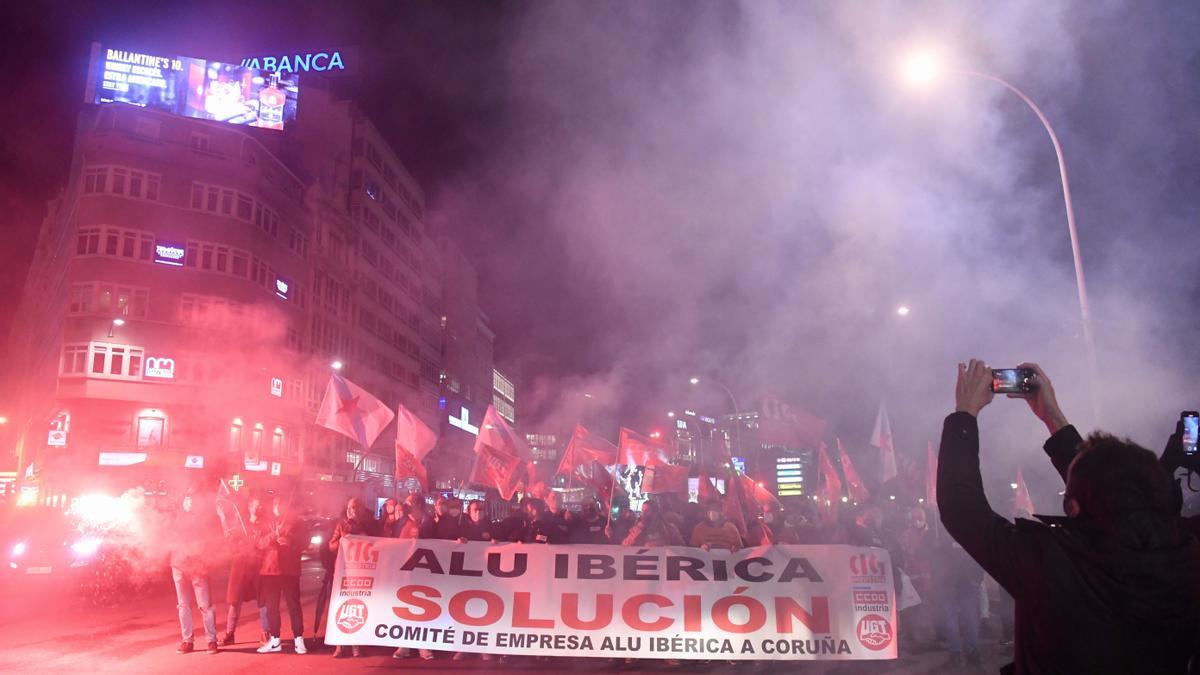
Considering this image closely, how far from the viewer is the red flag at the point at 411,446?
12424 millimetres

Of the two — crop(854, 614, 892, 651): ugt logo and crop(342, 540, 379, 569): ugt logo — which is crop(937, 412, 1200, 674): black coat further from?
crop(342, 540, 379, 569): ugt logo

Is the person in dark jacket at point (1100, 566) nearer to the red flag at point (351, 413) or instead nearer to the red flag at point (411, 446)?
the red flag at point (351, 413)

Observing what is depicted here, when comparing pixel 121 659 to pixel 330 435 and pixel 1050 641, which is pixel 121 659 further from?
pixel 330 435

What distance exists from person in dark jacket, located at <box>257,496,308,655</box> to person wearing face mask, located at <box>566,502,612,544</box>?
3.18 m

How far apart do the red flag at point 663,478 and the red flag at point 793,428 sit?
2.88 metres

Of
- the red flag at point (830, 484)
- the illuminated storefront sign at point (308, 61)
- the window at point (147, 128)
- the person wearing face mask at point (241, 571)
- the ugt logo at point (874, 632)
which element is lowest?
the ugt logo at point (874, 632)

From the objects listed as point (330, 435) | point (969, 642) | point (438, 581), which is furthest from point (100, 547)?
point (330, 435)

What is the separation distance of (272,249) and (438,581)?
35155mm

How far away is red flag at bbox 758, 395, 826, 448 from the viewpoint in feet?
53.7

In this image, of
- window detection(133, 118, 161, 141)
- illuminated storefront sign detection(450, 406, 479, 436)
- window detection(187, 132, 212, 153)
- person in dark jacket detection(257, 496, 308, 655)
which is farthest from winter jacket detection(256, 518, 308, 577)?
illuminated storefront sign detection(450, 406, 479, 436)

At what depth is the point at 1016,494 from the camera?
16125 millimetres

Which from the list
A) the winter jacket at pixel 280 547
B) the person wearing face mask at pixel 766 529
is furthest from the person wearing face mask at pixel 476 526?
the person wearing face mask at pixel 766 529

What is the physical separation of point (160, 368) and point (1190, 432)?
116 feet

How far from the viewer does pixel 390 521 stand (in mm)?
9625
